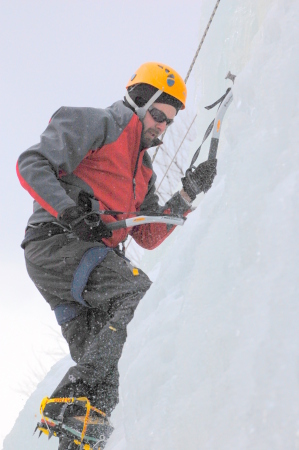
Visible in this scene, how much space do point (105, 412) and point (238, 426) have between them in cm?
109

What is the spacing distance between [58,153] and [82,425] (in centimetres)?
98

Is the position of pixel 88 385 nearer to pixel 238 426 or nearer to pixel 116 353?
pixel 116 353

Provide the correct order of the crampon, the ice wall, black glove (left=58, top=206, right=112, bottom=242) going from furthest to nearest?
1. black glove (left=58, top=206, right=112, bottom=242)
2. the crampon
3. the ice wall

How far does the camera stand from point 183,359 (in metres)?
1.03

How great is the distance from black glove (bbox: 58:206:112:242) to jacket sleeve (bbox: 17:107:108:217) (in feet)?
0.10

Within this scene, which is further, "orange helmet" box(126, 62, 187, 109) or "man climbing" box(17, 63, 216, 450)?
"orange helmet" box(126, 62, 187, 109)

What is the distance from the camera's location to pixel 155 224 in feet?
8.41

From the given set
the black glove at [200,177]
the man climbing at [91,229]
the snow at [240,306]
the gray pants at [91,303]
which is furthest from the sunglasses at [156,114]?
the snow at [240,306]

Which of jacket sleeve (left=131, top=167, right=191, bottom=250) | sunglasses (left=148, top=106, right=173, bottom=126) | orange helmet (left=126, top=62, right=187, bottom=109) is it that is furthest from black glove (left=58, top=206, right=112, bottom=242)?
orange helmet (left=126, top=62, right=187, bottom=109)

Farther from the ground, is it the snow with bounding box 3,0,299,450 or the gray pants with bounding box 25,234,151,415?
the snow with bounding box 3,0,299,450

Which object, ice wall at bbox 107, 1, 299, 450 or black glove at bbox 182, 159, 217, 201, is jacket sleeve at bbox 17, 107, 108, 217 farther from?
ice wall at bbox 107, 1, 299, 450

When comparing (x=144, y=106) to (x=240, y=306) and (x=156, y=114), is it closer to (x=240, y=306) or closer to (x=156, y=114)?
(x=156, y=114)

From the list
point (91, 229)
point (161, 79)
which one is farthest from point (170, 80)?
point (91, 229)

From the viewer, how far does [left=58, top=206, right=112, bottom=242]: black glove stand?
6.27ft
